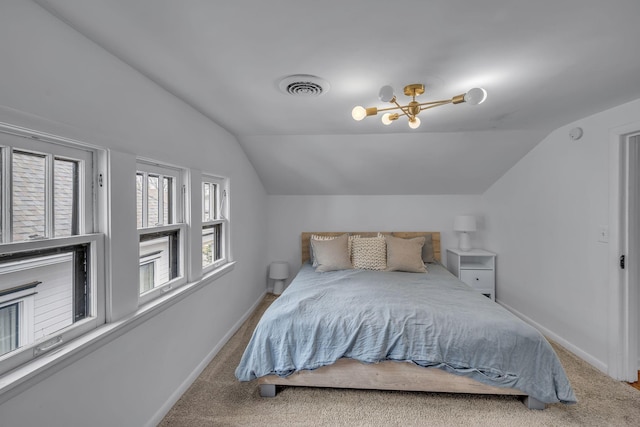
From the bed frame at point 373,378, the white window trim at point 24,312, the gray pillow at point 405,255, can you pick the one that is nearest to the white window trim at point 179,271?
the white window trim at point 24,312

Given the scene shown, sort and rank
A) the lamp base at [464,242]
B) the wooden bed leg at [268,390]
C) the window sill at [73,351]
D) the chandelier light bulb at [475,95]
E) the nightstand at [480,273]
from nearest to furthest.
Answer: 1. the window sill at [73,351]
2. the chandelier light bulb at [475,95]
3. the wooden bed leg at [268,390]
4. the nightstand at [480,273]
5. the lamp base at [464,242]

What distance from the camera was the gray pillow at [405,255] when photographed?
129 inches

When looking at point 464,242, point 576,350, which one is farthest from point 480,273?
point 576,350

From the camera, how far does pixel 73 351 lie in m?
1.17

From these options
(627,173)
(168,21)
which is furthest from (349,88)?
(627,173)

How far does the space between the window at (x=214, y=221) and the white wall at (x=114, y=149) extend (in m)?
0.28

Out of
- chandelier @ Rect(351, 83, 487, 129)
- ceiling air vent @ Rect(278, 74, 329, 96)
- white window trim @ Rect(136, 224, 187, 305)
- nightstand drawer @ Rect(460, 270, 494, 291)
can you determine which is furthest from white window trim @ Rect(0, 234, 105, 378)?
nightstand drawer @ Rect(460, 270, 494, 291)

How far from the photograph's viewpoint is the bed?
5.94 feet

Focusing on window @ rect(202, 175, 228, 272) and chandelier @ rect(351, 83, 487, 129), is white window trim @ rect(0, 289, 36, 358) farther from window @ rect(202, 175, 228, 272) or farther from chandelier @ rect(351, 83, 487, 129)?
chandelier @ rect(351, 83, 487, 129)

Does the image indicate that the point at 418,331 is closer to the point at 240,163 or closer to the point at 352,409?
the point at 352,409

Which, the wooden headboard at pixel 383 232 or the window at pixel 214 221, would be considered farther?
the wooden headboard at pixel 383 232

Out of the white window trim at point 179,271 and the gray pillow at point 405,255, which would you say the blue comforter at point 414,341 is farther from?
the gray pillow at point 405,255

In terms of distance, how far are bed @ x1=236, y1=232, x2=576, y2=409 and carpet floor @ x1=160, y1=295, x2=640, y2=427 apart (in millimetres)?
91

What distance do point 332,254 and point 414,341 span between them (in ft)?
5.36
